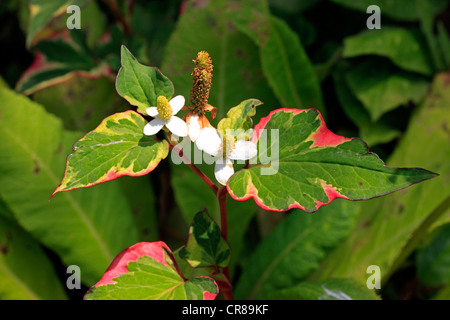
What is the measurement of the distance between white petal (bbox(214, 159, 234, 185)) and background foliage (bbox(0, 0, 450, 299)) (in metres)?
0.30

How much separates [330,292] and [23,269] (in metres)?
0.58

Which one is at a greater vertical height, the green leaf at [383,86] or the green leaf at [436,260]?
the green leaf at [383,86]

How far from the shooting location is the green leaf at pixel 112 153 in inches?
15.6

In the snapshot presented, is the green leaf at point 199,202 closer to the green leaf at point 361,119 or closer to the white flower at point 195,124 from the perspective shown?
the green leaf at point 361,119

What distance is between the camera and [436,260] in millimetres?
892

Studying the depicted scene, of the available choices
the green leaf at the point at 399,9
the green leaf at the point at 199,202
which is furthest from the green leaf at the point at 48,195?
the green leaf at the point at 399,9

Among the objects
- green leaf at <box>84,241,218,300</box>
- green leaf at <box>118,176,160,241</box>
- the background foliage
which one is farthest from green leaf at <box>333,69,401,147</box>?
green leaf at <box>84,241,218,300</box>

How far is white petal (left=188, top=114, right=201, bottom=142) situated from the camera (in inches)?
17.3

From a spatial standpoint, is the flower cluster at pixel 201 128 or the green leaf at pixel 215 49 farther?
the green leaf at pixel 215 49

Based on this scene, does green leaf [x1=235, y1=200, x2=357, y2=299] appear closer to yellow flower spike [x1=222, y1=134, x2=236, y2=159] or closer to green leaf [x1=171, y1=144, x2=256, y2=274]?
green leaf [x1=171, y1=144, x2=256, y2=274]

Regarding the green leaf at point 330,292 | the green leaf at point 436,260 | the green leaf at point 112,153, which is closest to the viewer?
the green leaf at point 112,153

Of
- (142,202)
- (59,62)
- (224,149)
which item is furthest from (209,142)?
(59,62)

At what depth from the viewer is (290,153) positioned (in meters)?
0.46

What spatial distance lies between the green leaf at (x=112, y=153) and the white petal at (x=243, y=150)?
0.24 feet
